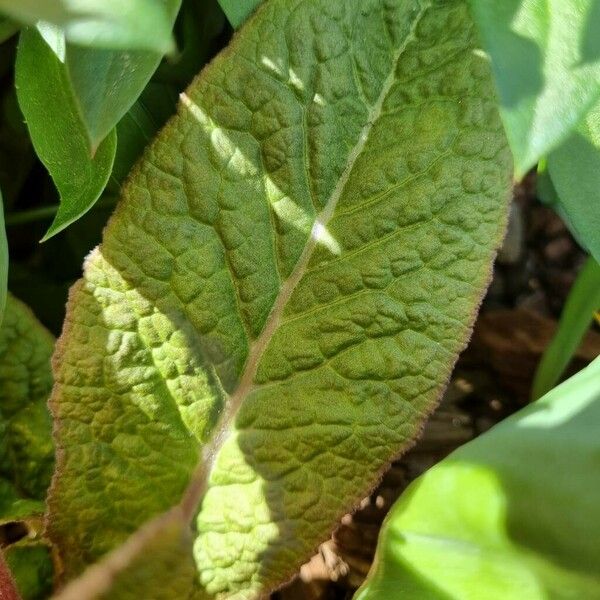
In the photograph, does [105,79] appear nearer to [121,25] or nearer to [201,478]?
[121,25]

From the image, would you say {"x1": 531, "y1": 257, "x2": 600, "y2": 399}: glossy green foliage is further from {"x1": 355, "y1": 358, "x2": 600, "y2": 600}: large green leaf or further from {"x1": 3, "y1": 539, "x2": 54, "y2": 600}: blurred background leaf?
{"x1": 3, "y1": 539, "x2": 54, "y2": 600}: blurred background leaf

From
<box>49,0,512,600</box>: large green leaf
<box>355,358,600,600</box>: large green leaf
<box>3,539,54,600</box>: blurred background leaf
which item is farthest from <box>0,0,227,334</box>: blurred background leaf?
<box>355,358,600,600</box>: large green leaf

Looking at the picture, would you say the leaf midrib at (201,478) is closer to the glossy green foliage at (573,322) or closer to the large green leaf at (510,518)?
the large green leaf at (510,518)

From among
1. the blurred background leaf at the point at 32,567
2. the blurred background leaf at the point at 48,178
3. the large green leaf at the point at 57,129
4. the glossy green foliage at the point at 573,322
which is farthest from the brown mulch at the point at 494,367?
the large green leaf at the point at 57,129

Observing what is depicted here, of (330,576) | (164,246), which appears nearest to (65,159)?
(164,246)

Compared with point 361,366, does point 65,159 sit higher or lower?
higher

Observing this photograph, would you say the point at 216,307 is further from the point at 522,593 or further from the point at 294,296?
the point at 522,593

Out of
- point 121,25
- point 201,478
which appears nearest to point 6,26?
point 121,25

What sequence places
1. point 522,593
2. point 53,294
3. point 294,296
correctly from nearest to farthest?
1. point 522,593
2. point 294,296
3. point 53,294
